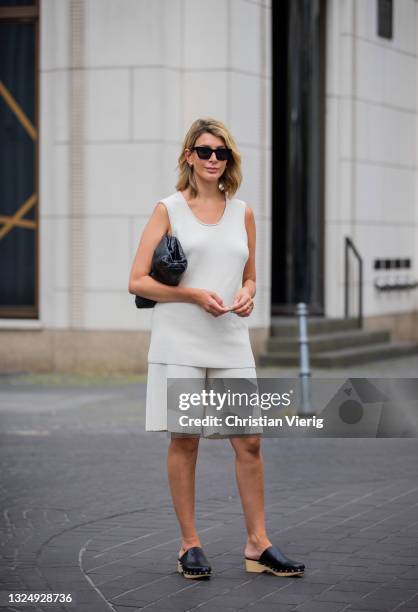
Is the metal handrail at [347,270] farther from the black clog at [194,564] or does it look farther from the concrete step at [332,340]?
the black clog at [194,564]

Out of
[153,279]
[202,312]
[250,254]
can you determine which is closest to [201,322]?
[202,312]

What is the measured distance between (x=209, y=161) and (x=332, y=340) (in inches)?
456

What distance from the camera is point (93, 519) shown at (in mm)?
7684

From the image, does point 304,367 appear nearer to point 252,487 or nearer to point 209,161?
point 252,487

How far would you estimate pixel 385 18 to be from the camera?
65.8 ft

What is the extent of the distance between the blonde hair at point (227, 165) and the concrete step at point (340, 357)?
10569 mm

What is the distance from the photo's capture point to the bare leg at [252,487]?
617 cm

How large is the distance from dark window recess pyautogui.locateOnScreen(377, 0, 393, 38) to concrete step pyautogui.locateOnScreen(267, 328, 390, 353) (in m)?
4.37

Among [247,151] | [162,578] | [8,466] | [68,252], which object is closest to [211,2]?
[247,151]

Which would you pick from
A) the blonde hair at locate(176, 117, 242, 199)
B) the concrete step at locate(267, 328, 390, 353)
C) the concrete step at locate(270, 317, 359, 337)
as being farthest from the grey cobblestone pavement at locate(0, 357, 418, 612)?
the concrete step at locate(270, 317, 359, 337)

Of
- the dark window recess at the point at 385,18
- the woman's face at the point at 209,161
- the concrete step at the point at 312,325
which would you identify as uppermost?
the dark window recess at the point at 385,18

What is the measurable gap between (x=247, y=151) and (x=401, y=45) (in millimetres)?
4831

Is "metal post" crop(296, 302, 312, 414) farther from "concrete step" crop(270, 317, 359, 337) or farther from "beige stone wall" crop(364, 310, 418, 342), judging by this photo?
"beige stone wall" crop(364, 310, 418, 342)

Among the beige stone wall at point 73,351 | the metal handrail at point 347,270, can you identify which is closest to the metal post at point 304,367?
the beige stone wall at point 73,351
